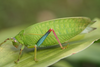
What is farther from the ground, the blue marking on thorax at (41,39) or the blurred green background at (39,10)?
the blurred green background at (39,10)

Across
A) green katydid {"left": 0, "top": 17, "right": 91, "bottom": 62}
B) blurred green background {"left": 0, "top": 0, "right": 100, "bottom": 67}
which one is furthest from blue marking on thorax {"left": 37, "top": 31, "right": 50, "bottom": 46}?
blurred green background {"left": 0, "top": 0, "right": 100, "bottom": 67}

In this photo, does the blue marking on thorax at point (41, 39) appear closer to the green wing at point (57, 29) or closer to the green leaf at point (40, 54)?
the green wing at point (57, 29)

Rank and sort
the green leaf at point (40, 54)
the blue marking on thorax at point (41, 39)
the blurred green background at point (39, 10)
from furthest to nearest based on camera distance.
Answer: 1. the blurred green background at point (39, 10)
2. the blue marking on thorax at point (41, 39)
3. the green leaf at point (40, 54)

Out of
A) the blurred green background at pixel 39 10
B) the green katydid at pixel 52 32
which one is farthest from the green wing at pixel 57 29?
the blurred green background at pixel 39 10

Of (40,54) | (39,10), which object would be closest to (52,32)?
(40,54)

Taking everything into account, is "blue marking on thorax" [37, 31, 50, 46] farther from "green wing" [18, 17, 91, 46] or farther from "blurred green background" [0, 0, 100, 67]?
"blurred green background" [0, 0, 100, 67]

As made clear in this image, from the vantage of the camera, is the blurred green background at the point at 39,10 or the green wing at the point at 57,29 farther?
the blurred green background at the point at 39,10

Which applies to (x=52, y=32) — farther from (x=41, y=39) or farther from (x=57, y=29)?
(x=41, y=39)
